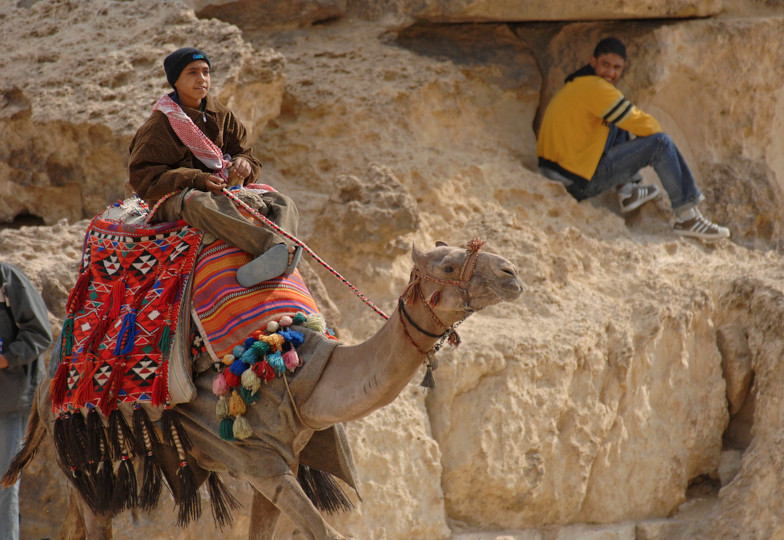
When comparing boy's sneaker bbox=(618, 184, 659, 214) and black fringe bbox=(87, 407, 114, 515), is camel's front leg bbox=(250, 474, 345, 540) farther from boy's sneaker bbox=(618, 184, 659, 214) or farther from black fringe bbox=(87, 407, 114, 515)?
boy's sneaker bbox=(618, 184, 659, 214)

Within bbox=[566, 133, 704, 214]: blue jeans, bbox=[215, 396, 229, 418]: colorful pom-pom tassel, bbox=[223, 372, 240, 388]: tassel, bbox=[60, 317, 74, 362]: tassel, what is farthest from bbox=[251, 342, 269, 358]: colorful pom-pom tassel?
bbox=[566, 133, 704, 214]: blue jeans

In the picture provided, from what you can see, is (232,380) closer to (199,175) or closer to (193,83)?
(199,175)

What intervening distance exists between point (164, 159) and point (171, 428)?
1.45 meters

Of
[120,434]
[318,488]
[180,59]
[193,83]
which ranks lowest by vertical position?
[318,488]

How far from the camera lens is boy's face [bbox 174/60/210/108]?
5.57 m

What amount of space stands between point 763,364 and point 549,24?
386 cm

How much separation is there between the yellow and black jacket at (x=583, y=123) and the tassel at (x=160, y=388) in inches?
176

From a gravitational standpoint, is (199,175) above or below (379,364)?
above

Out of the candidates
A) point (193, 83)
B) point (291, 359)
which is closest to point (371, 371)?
point (291, 359)

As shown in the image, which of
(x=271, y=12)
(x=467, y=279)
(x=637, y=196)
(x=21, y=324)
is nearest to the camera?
(x=467, y=279)

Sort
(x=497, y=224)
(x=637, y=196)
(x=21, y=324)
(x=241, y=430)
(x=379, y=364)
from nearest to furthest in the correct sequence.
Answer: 1. (x=379, y=364)
2. (x=241, y=430)
3. (x=21, y=324)
4. (x=497, y=224)
5. (x=637, y=196)

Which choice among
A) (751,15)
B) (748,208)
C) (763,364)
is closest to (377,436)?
→ (763,364)

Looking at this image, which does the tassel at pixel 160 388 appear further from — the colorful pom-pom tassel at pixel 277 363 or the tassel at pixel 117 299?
the colorful pom-pom tassel at pixel 277 363

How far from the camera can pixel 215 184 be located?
17.9 feet
